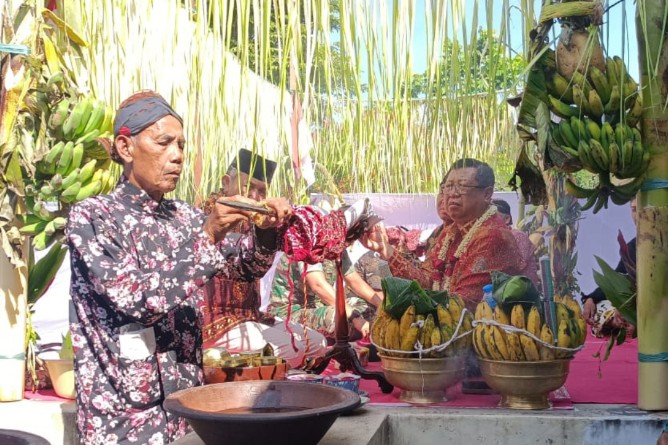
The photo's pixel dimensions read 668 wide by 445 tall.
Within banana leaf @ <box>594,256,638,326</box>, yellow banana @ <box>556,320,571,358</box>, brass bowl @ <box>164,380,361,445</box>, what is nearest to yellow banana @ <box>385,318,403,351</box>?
yellow banana @ <box>556,320,571,358</box>

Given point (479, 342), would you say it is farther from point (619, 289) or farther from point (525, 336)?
point (619, 289)

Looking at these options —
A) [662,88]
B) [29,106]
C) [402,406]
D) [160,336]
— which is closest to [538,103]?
[662,88]

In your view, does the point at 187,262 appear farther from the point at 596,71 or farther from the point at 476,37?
the point at 596,71

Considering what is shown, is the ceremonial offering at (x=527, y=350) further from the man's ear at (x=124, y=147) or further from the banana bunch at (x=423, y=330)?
the man's ear at (x=124, y=147)

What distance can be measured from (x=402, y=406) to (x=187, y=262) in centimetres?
135

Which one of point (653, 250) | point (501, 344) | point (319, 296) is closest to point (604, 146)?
point (653, 250)

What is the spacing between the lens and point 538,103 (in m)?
2.99

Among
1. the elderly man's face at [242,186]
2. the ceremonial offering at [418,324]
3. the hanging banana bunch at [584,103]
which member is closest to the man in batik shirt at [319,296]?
the elderly man's face at [242,186]

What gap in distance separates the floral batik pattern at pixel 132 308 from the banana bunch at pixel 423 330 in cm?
94

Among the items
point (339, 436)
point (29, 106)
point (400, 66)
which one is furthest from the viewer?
point (29, 106)

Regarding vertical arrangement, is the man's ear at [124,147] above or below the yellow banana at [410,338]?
above

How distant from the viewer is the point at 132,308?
239 cm

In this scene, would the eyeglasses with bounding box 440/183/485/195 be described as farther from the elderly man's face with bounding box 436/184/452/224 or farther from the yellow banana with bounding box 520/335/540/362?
the yellow banana with bounding box 520/335/540/362

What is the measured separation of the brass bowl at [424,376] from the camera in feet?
11.1
